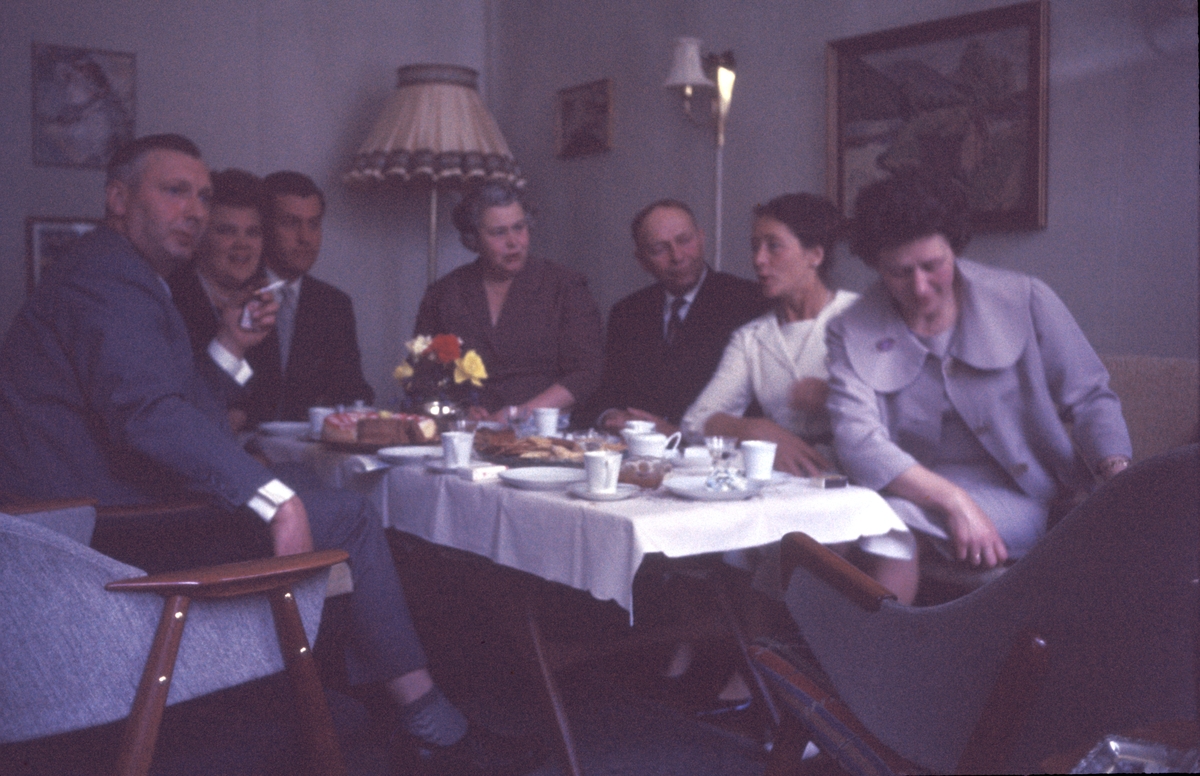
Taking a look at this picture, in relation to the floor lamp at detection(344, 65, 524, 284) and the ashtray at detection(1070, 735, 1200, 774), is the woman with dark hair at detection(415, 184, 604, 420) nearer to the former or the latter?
the floor lamp at detection(344, 65, 524, 284)

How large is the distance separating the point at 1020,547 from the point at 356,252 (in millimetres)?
3639

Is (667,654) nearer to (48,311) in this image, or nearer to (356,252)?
(48,311)

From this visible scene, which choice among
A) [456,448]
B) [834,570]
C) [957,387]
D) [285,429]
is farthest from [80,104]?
[834,570]

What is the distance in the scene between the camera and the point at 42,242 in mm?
4137

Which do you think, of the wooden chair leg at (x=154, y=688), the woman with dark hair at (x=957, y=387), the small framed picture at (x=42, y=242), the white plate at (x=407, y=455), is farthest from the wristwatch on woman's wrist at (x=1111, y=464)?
the small framed picture at (x=42, y=242)

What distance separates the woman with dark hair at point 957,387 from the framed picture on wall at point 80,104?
3348 mm

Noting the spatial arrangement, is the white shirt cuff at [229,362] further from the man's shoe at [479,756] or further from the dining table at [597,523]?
the man's shoe at [479,756]

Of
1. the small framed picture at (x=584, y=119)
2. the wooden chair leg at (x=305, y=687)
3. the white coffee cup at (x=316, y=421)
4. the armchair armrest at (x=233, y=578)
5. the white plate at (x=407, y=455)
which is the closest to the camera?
the armchair armrest at (x=233, y=578)

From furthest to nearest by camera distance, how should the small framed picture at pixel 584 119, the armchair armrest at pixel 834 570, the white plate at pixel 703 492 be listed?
1. the small framed picture at pixel 584 119
2. the white plate at pixel 703 492
3. the armchair armrest at pixel 834 570

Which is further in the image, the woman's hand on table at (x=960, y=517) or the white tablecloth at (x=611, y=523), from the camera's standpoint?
the woman's hand on table at (x=960, y=517)

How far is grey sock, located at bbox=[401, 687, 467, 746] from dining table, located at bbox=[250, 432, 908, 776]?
261 mm

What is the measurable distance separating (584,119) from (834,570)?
367cm

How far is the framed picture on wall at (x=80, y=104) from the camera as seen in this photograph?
411 centimetres

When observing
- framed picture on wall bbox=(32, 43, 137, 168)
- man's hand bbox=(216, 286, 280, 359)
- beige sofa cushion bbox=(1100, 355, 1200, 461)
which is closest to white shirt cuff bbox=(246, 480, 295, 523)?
man's hand bbox=(216, 286, 280, 359)
